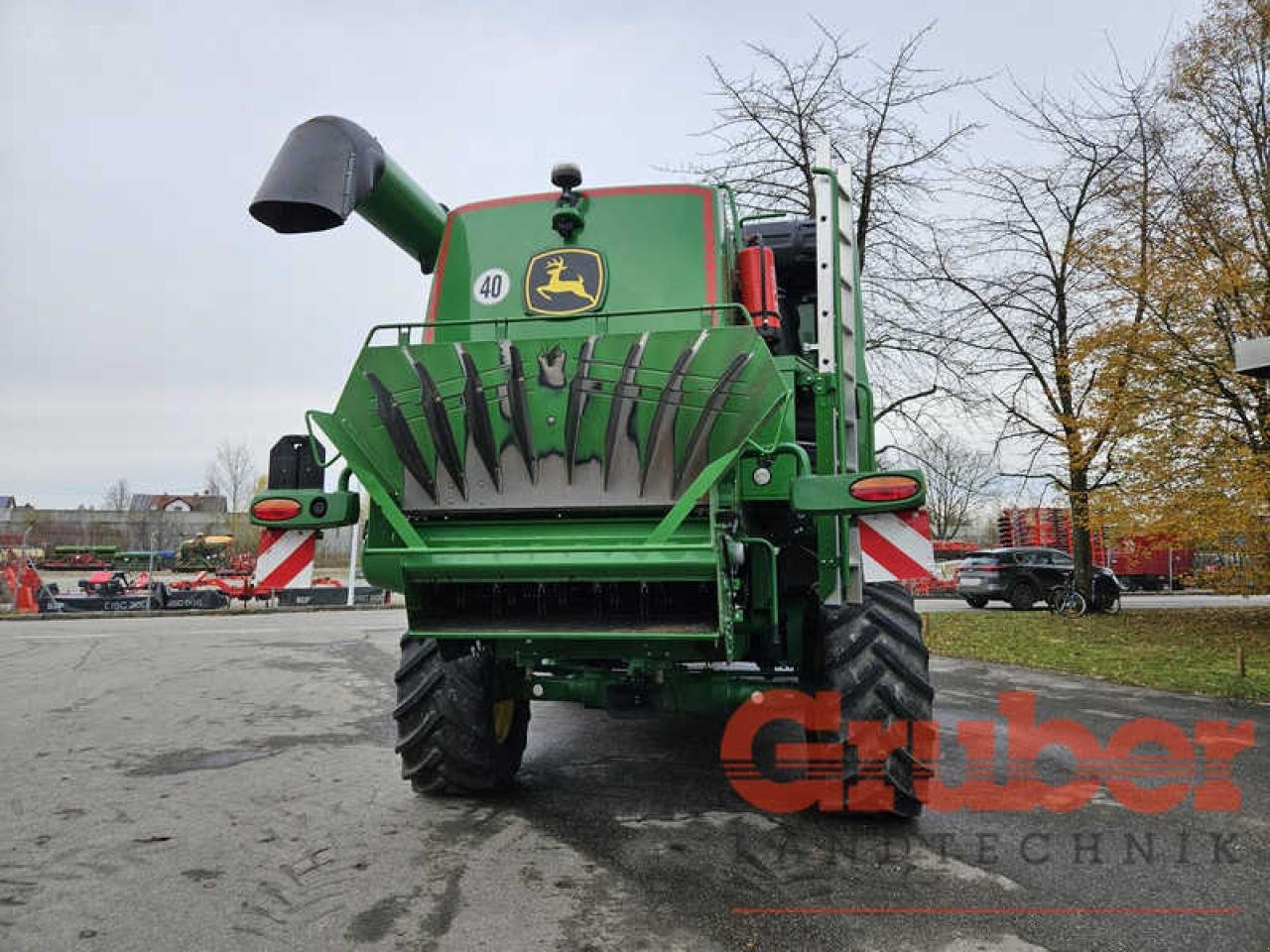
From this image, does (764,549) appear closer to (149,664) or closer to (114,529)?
(149,664)

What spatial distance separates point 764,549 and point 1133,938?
2.04 m

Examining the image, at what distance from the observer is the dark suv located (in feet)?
71.3

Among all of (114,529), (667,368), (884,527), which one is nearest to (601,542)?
(667,368)

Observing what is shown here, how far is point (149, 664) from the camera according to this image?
432 inches

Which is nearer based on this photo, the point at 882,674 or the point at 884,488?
the point at 884,488

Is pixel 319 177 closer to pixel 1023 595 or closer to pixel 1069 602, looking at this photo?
pixel 1069 602

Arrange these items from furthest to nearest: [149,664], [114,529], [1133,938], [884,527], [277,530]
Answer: [114,529] → [149,664] → [277,530] → [884,527] → [1133,938]

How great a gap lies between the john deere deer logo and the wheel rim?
2228mm

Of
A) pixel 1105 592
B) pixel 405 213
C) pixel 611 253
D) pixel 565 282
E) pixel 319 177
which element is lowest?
pixel 1105 592

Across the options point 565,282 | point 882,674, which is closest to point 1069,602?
point 882,674

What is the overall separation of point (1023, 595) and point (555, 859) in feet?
67.1

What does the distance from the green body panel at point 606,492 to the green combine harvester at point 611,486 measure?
1 cm

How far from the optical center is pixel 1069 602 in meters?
18.5

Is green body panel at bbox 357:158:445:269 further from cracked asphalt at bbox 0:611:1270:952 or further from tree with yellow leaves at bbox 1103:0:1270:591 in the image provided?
tree with yellow leaves at bbox 1103:0:1270:591
